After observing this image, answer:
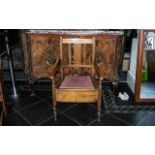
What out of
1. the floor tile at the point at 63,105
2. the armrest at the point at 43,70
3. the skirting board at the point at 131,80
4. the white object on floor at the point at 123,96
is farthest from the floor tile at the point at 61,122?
the skirting board at the point at 131,80

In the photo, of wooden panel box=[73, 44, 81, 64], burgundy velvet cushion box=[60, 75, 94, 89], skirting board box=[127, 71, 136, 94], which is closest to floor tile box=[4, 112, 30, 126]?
burgundy velvet cushion box=[60, 75, 94, 89]

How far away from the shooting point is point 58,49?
3.14m

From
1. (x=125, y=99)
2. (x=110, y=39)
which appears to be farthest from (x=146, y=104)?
(x=110, y=39)

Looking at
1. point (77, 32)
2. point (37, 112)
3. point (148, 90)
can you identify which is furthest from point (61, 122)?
point (148, 90)

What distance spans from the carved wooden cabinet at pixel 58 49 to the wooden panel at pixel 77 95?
78cm

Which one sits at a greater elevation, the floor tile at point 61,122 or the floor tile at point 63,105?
the floor tile at point 63,105

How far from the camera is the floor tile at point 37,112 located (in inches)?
109

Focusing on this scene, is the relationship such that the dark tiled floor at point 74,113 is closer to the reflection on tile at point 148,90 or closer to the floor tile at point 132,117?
the floor tile at point 132,117

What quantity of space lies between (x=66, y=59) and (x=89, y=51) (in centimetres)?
37

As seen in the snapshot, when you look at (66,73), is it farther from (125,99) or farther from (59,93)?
(125,99)

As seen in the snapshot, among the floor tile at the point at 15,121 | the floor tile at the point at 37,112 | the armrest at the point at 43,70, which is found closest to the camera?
the floor tile at the point at 15,121

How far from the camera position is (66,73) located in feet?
10.7

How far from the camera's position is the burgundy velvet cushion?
103 inches

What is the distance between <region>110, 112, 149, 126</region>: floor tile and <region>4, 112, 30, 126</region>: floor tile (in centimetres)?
121
